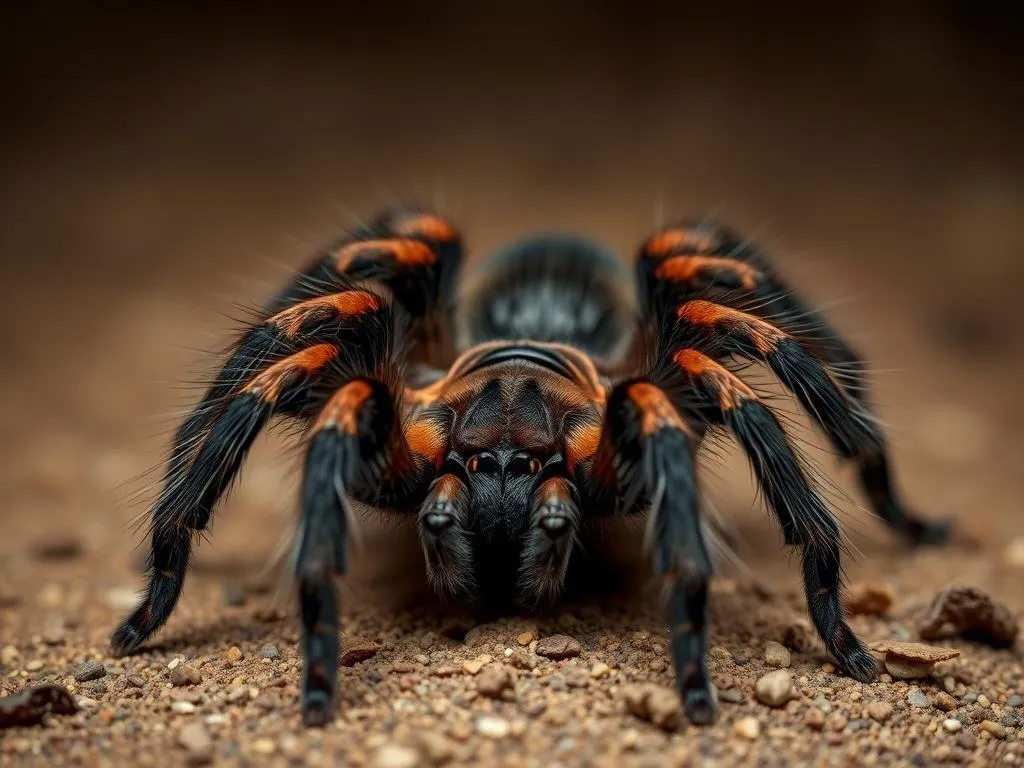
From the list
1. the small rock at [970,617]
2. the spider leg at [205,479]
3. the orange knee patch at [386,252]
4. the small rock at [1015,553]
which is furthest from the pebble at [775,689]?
the small rock at [1015,553]

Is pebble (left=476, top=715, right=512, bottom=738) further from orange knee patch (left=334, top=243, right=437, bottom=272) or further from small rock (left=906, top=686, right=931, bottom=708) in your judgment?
orange knee patch (left=334, top=243, right=437, bottom=272)

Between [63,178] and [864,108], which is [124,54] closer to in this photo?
[63,178]

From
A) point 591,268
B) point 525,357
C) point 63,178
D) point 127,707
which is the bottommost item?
point 127,707

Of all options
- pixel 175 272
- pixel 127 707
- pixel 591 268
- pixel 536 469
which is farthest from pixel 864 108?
pixel 127 707

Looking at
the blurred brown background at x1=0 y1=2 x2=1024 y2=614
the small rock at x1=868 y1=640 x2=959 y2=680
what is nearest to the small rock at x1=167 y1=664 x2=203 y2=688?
the small rock at x1=868 y1=640 x2=959 y2=680

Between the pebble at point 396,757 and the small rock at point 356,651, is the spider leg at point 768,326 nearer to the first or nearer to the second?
the small rock at point 356,651
